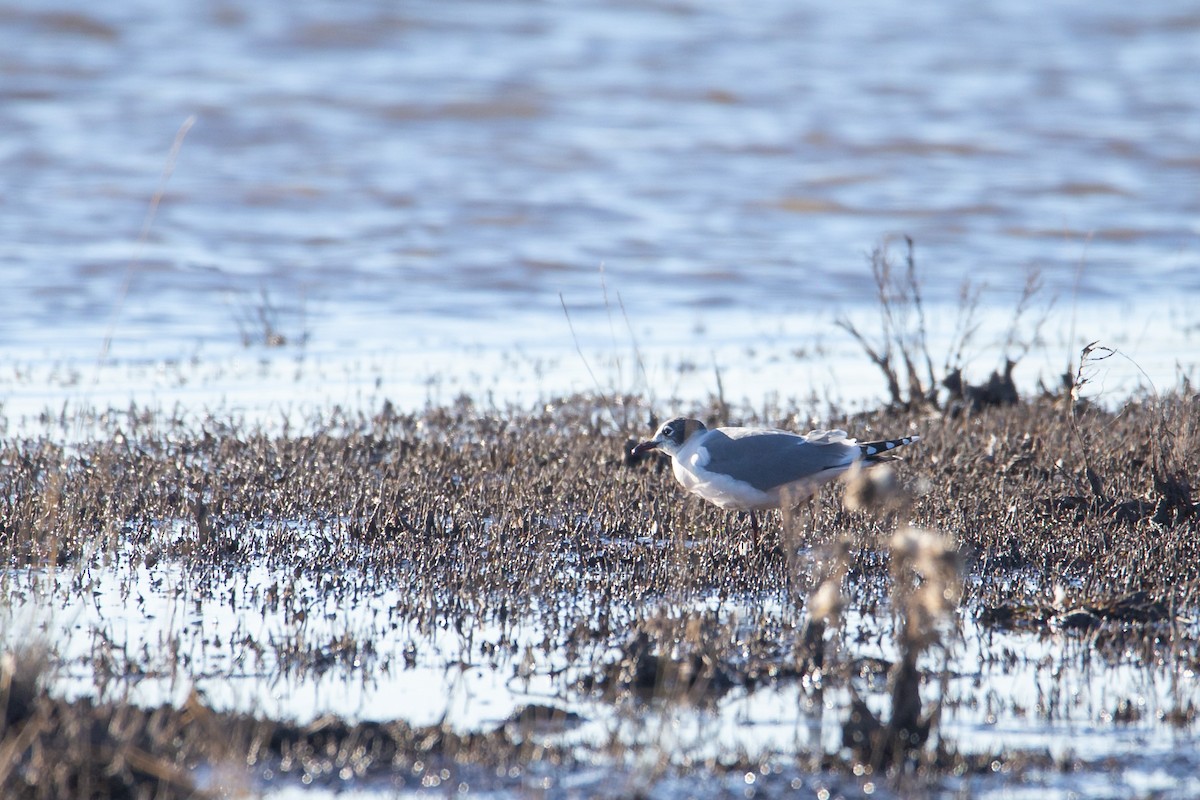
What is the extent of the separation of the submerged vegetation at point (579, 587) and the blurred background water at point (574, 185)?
152cm

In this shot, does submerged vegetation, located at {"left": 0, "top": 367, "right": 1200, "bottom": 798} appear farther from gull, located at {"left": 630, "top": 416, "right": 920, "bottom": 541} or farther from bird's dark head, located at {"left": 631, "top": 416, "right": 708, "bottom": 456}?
bird's dark head, located at {"left": 631, "top": 416, "right": 708, "bottom": 456}

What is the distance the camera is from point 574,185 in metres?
20.4

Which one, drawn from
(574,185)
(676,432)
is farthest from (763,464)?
(574,185)

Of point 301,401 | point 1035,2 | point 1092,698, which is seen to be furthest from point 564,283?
point 1035,2

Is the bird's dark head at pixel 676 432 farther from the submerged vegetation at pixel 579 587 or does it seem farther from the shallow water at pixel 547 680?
the shallow water at pixel 547 680

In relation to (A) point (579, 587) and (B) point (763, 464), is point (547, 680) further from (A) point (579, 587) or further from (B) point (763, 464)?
(B) point (763, 464)

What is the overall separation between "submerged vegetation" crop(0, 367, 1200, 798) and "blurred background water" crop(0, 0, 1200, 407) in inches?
59.9

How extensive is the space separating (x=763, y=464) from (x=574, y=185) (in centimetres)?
1414

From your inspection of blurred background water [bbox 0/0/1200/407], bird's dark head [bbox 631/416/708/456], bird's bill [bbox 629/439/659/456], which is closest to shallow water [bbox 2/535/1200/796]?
bird's dark head [bbox 631/416/708/456]

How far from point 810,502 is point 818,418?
2.25m

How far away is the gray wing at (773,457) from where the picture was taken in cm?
668

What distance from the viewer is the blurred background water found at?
12.5 metres

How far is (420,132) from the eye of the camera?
23.4 m

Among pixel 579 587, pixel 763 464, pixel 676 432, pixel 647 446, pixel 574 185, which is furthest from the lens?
pixel 574 185
